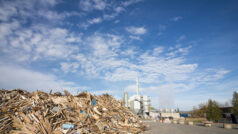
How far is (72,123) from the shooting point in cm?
983

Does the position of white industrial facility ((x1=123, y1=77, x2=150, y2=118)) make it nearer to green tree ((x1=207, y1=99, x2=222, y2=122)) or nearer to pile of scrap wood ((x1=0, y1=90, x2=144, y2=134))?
green tree ((x1=207, y1=99, x2=222, y2=122))

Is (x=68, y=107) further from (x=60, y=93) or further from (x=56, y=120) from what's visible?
(x=60, y=93)

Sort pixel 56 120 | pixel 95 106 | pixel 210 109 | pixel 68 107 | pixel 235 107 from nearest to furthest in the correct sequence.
A: 1. pixel 56 120
2. pixel 68 107
3. pixel 95 106
4. pixel 235 107
5. pixel 210 109

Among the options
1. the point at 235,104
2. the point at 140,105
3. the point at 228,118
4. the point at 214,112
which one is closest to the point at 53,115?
the point at 235,104

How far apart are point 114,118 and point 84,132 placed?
14.9ft

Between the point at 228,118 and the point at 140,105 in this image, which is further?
the point at 140,105

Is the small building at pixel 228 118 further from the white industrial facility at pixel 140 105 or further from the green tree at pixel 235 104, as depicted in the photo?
the white industrial facility at pixel 140 105

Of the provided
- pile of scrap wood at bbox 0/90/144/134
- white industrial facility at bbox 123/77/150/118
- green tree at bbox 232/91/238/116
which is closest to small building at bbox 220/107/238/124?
green tree at bbox 232/91/238/116

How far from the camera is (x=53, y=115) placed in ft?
31.8

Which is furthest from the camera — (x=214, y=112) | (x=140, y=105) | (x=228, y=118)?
(x=140, y=105)

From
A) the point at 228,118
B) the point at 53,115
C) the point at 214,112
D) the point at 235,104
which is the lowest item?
the point at 228,118

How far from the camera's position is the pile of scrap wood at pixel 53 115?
8281 mm

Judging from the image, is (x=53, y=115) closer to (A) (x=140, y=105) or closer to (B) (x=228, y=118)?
(B) (x=228, y=118)

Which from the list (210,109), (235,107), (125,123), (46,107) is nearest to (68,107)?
(46,107)
